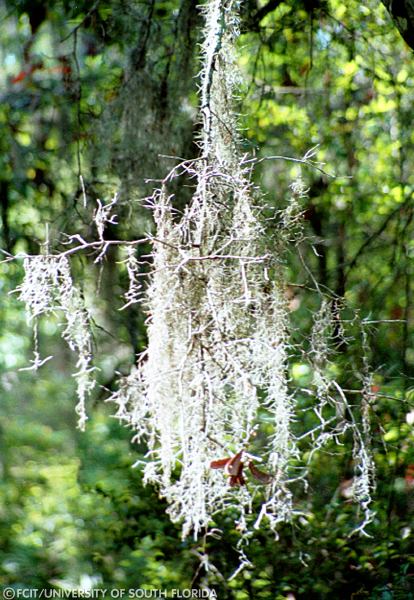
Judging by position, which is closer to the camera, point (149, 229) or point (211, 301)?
point (211, 301)

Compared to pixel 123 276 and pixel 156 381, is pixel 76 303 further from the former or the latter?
pixel 123 276

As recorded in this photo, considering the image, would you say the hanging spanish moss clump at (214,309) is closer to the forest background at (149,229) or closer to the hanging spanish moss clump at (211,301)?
the hanging spanish moss clump at (211,301)

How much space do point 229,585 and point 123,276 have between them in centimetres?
88

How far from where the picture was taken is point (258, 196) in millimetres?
1208

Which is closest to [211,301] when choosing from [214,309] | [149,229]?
[214,309]

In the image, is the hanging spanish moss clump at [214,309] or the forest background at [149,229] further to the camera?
the forest background at [149,229]

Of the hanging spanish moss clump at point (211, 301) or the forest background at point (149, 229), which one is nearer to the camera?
the hanging spanish moss clump at point (211, 301)

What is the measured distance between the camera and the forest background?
1975 millimetres

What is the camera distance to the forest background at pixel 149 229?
1975 mm

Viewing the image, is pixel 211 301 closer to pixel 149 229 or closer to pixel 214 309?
pixel 214 309

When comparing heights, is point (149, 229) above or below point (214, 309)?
above

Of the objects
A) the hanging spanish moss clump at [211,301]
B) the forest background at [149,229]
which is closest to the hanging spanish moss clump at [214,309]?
the hanging spanish moss clump at [211,301]

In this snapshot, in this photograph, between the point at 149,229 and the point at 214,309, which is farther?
the point at 149,229

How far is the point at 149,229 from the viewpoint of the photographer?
2141mm
